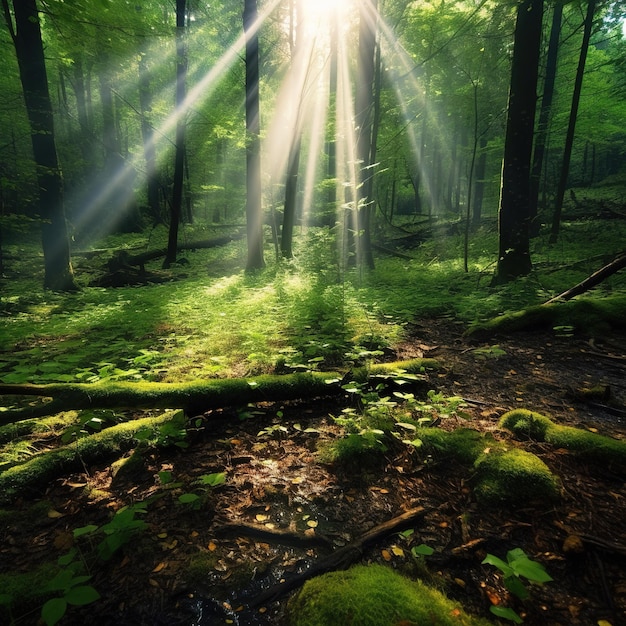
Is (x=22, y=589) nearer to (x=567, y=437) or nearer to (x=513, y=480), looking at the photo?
(x=513, y=480)

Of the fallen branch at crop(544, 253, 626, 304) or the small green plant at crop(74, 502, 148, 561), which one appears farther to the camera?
the fallen branch at crop(544, 253, 626, 304)

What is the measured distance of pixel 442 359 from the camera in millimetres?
4684

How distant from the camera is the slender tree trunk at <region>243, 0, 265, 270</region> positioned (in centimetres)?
1141

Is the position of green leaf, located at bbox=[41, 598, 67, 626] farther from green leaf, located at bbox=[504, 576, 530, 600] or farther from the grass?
the grass

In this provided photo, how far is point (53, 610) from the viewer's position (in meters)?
1.28

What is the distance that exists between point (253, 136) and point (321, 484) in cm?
1175

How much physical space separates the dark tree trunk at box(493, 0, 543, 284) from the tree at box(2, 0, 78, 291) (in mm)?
10506

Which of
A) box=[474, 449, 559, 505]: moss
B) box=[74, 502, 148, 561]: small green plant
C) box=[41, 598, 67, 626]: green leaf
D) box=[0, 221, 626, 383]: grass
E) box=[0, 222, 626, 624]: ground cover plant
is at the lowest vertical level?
box=[0, 221, 626, 383]: grass

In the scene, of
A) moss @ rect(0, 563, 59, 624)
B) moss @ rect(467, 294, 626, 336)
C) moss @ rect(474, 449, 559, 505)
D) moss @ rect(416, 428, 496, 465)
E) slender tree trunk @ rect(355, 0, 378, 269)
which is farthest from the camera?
slender tree trunk @ rect(355, 0, 378, 269)

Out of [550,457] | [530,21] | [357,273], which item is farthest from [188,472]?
[530,21]

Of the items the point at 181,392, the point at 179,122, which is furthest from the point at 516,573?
the point at 179,122

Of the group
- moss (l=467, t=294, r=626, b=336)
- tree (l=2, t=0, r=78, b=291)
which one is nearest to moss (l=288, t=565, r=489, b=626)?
moss (l=467, t=294, r=626, b=336)

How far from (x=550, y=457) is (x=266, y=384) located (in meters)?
2.47

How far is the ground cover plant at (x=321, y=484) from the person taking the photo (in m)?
1.62
